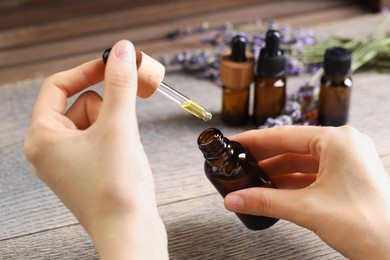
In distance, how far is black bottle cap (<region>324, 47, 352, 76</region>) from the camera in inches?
44.7

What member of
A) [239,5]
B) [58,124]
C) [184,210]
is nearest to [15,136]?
[184,210]

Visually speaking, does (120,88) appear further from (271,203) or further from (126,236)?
(271,203)

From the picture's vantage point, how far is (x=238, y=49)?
115 cm

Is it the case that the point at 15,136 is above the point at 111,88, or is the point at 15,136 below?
below

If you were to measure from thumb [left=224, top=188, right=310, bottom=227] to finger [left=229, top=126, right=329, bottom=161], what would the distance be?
0.29 ft

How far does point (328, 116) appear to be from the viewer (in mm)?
1201

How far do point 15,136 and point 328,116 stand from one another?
1.85 ft

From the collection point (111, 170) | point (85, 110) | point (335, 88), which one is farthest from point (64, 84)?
point (335, 88)

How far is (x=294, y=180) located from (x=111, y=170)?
352 millimetres

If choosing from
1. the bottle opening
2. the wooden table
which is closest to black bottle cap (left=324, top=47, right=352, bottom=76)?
the wooden table

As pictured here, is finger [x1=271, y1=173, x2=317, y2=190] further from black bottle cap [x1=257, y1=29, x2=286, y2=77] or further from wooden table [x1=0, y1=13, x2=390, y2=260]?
black bottle cap [x1=257, y1=29, x2=286, y2=77]

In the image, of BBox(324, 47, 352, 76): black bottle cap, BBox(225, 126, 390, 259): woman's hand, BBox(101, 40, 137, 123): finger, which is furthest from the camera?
BBox(324, 47, 352, 76): black bottle cap

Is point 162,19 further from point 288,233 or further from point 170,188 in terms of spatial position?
point 288,233

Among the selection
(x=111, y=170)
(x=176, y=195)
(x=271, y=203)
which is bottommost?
(x=176, y=195)
